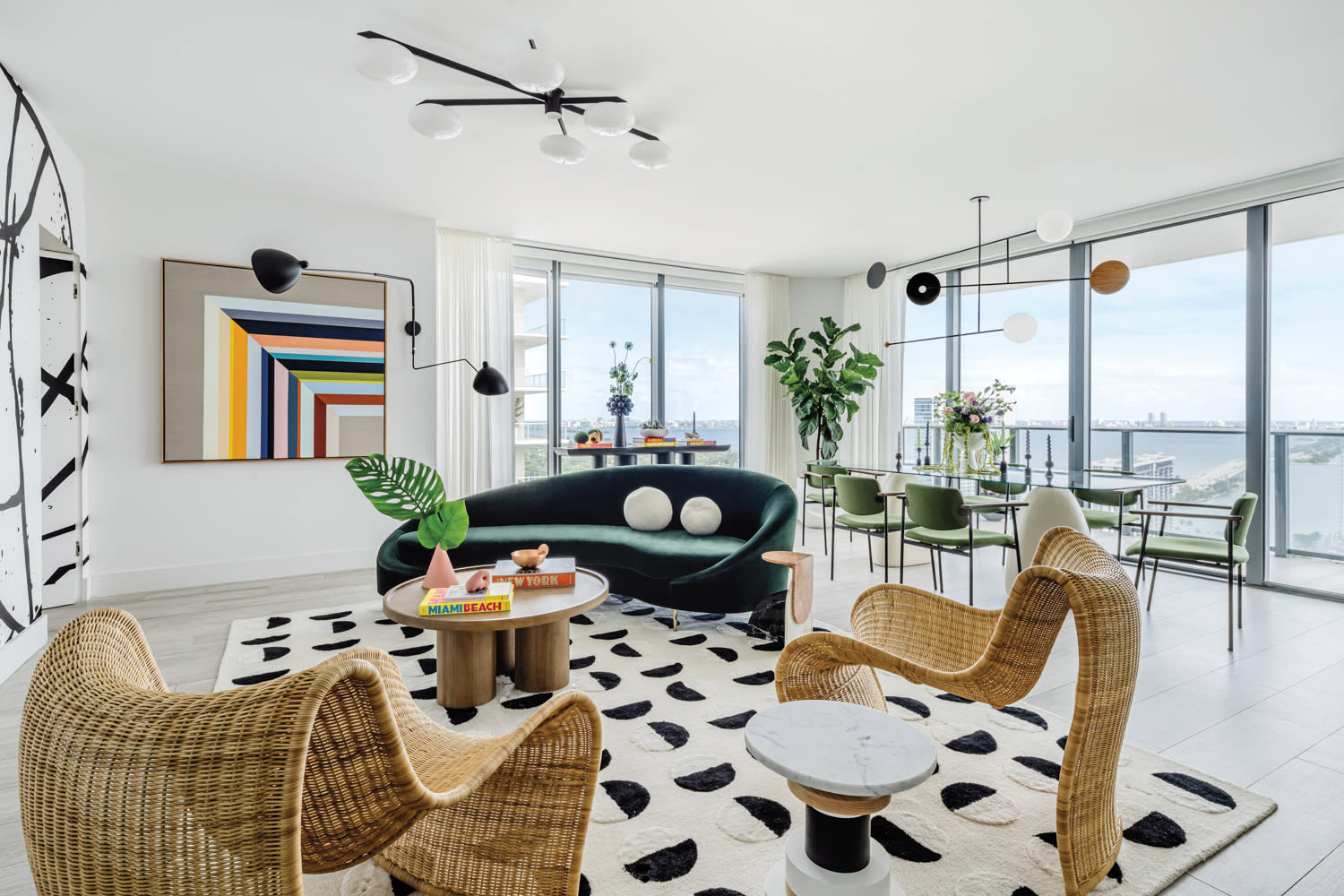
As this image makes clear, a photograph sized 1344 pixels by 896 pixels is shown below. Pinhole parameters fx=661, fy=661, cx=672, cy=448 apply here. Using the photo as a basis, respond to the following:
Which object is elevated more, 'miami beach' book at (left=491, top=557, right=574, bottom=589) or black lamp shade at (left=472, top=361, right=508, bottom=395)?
black lamp shade at (left=472, top=361, right=508, bottom=395)

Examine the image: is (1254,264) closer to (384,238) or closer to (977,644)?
(977,644)

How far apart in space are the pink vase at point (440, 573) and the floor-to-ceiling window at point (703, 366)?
13.1 ft

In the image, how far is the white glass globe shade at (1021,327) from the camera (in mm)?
4574

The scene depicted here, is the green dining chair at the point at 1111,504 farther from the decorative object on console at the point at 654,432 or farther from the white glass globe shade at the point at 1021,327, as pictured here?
the decorative object on console at the point at 654,432

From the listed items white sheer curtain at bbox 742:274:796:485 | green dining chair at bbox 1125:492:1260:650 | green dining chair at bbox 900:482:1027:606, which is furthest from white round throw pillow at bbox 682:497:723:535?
white sheer curtain at bbox 742:274:796:485

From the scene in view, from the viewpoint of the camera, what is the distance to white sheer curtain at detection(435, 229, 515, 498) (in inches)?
207

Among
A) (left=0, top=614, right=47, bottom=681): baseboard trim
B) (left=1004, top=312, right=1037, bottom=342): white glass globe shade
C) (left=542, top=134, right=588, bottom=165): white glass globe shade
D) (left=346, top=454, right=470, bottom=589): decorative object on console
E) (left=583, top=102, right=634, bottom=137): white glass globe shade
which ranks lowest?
(left=0, top=614, right=47, bottom=681): baseboard trim

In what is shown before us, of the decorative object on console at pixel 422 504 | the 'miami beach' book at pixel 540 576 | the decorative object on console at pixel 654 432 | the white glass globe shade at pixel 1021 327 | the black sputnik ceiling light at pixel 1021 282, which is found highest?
the black sputnik ceiling light at pixel 1021 282

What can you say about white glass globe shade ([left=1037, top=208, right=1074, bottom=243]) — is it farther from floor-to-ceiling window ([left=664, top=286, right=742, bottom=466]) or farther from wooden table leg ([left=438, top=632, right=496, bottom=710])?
wooden table leg ([left=438, top=632, right=496, bottom=710])

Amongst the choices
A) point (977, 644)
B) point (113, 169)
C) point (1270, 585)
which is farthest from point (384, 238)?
point (1270, 585)

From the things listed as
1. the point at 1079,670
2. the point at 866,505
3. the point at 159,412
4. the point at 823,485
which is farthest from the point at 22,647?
the point at 823,485

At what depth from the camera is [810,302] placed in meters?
7.08

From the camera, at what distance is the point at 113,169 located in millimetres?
3930

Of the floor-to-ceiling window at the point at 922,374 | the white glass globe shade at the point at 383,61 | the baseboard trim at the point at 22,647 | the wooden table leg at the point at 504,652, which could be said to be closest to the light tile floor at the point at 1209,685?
the baseboard trim at the point at 22,647
